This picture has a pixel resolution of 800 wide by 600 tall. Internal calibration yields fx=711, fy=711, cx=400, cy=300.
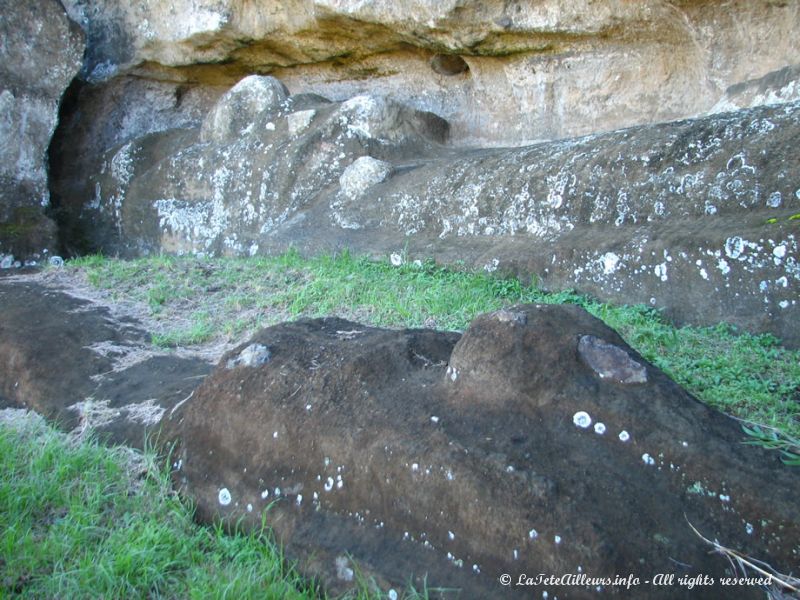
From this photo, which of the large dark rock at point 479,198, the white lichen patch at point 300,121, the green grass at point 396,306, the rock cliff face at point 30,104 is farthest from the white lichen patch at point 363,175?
the rock cliff face at point 30,104

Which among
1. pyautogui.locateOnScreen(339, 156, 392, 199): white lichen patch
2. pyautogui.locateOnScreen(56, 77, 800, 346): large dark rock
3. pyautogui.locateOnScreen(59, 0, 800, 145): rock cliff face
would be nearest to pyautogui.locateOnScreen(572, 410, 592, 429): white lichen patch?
pyautogui.locateOnScreen(56, 77, 800, 346): large dark rock

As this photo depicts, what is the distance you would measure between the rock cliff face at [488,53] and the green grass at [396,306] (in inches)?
107

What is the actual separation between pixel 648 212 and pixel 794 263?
1099mm

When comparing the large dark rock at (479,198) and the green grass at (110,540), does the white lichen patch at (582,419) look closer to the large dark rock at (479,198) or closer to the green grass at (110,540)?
the green grass at (110,540)

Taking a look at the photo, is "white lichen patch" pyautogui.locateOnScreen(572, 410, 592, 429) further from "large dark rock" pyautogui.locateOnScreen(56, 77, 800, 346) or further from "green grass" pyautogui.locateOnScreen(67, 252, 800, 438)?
"large dark rock" pyautogui.locateOnScreen(56, 77, 800, 346)

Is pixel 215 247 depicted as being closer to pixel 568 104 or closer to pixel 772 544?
pixel 568 104

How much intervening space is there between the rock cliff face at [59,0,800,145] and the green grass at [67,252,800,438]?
107 inches

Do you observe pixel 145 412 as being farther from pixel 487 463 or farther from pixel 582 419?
pixel 582 419

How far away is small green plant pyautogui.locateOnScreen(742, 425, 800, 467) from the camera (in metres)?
2.18

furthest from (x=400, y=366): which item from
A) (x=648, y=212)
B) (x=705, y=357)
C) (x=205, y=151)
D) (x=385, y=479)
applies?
(x=205, y=151)

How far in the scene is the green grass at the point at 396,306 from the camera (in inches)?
122

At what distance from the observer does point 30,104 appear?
309 inches

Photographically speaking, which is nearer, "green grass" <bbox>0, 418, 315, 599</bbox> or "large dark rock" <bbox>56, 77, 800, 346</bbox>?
"green grass" <bbox>0, 418, 315, 599</bbox>

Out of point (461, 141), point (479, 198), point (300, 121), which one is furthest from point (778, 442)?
point (461, 141)
